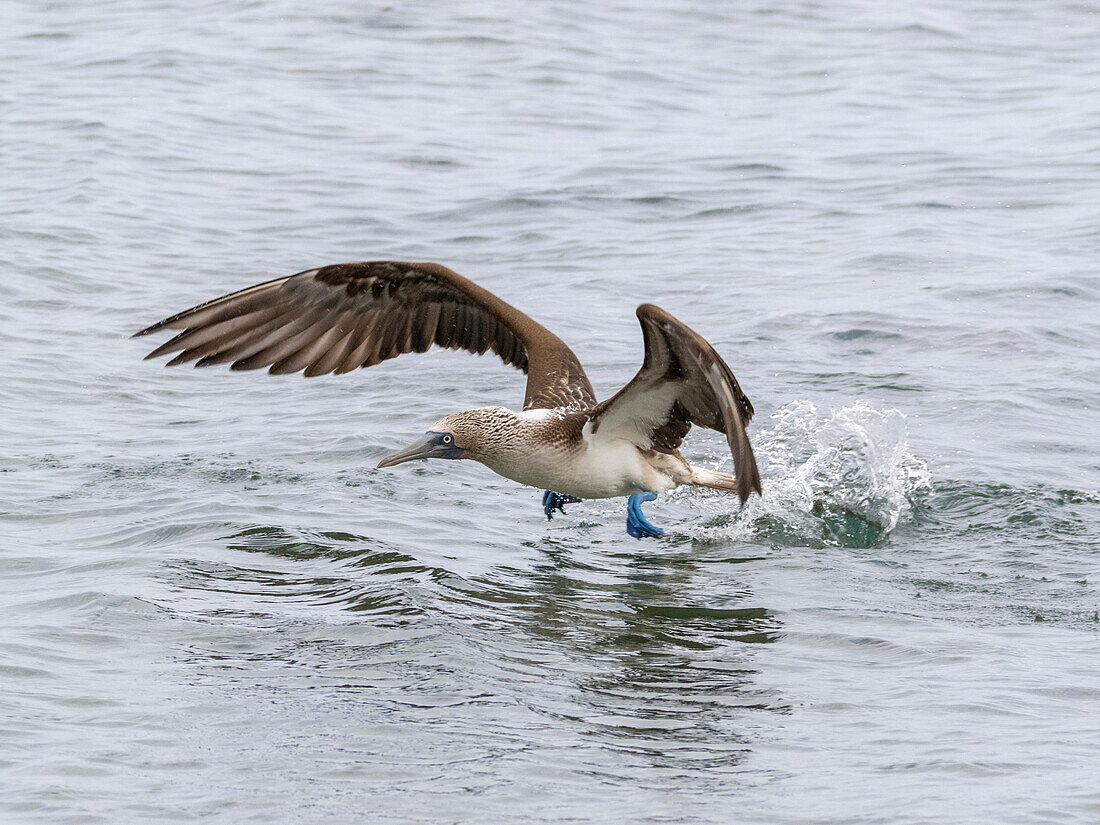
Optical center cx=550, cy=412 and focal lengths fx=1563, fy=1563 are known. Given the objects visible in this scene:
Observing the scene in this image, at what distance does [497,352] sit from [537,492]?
0.93 meters

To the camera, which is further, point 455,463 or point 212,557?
point 455,463

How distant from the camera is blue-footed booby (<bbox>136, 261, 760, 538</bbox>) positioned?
24.5 feet

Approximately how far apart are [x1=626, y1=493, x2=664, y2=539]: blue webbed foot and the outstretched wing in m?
0.46

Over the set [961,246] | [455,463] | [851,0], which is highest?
[851,0]

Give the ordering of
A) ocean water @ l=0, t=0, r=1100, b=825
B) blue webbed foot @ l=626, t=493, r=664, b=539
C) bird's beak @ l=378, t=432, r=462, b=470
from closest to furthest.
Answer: ocean water @ l=0, t=0, r=1100, b=825, bird's beak @ l=378, t=432, r=462, b=470, blue webbed foot @ l=626, t=493, r=664, b=539

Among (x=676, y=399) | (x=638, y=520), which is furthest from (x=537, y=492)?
(x=676, y=399)

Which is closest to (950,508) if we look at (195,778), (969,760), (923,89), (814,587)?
(814,587)

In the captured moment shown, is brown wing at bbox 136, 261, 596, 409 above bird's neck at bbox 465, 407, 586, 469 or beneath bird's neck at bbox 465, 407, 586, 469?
above

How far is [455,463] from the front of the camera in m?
9.73

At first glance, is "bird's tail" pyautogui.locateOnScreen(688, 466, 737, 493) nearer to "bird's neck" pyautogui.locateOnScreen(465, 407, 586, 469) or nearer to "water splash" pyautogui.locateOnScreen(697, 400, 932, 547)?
"water splash" pyautogui.locateOnScreen(697, 400, 932, 547)

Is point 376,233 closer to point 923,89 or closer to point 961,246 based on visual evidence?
point 961,246

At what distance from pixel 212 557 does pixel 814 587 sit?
9.55ft

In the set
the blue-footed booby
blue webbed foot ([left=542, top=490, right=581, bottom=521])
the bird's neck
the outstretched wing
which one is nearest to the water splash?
the blue-footed booby

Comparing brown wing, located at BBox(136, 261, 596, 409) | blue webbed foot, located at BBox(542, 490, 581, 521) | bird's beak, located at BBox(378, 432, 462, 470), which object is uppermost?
brown wing, located at BBox(136, 261, 596, 409)
